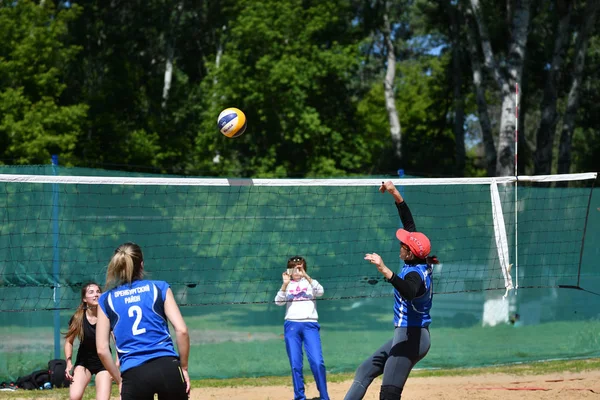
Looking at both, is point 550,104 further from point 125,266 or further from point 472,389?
point 125,266

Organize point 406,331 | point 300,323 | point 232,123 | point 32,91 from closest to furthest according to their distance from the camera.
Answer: point 406,331 → point 232,123 → point 300,323 → point 32,91

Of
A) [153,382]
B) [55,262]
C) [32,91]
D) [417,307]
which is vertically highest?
[32,91]

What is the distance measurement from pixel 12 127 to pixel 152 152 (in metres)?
6.64

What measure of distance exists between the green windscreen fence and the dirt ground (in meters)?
0.97

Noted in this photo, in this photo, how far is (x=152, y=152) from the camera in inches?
1185

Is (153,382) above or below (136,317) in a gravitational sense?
below

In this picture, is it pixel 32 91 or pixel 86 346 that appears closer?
pixel 86 346

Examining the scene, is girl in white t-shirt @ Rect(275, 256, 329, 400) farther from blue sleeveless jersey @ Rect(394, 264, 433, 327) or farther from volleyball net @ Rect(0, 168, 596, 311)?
blue sleeveless jersey @ Rect(394, 264, 433, 327)

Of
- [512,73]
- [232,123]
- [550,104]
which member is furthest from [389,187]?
[550,104]

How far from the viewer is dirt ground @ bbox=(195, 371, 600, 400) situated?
969 cm

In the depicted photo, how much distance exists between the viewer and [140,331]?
472cm

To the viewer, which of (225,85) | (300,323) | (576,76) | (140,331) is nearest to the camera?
(140,331)

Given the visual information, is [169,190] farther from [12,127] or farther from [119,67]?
[119,67]

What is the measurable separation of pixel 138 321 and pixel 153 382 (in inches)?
14.6
